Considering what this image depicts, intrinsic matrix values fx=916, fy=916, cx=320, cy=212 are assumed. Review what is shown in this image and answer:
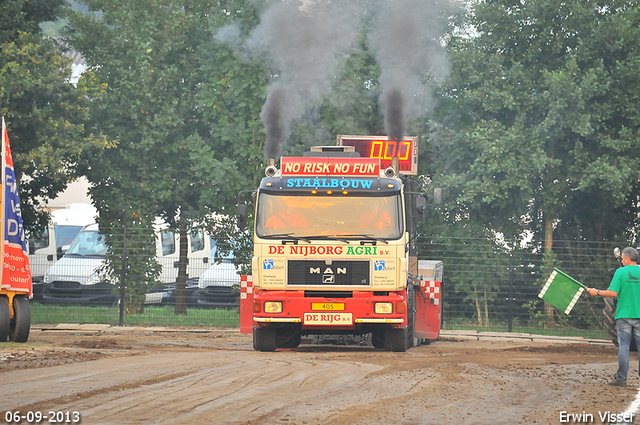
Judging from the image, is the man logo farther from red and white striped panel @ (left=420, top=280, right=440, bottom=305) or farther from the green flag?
red and white striped panel @ (left=420, top=280, right=440, bottom=305)

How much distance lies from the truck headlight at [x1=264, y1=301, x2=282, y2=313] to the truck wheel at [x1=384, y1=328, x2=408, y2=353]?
2.12 metres

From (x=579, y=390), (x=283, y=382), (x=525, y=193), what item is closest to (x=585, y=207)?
(x=525, y=193)

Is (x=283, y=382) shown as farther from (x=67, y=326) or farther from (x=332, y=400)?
(x=67, y=326)

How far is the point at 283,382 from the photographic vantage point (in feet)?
34.2

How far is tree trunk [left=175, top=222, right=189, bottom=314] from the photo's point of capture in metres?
23.9

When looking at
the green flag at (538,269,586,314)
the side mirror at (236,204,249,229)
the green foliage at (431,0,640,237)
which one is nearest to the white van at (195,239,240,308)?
the green foliage at (431,0,640,237)

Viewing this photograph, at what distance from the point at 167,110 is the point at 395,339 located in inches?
494

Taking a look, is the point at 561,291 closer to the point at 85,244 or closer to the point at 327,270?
the point at 327,270

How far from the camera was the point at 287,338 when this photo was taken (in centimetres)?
1642

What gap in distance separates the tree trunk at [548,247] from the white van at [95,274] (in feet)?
29.2

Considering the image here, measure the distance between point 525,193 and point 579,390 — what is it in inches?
546

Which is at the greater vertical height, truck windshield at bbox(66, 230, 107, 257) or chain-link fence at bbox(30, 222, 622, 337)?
truck windshield at bbox(66, 230, 107, 257)

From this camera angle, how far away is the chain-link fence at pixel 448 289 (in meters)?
23.3

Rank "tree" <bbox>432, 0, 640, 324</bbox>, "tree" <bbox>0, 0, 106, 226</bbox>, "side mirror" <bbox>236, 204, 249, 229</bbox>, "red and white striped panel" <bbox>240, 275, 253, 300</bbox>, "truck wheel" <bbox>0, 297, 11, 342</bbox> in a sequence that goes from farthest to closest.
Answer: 1. "tree" <bbox>432, 0, 640, 324</bbox>
2. "tree" <bbox>0, 0, 106, 226</bbox>
3. "red and white striped panel" <bbox>240, 275, 253, 300</bbox>
4. "truck wheel" <bbox>0, 297, 11, 342</bbox>
5. "side mirror" <bbox>236, 204, 249, 229</bbox>
